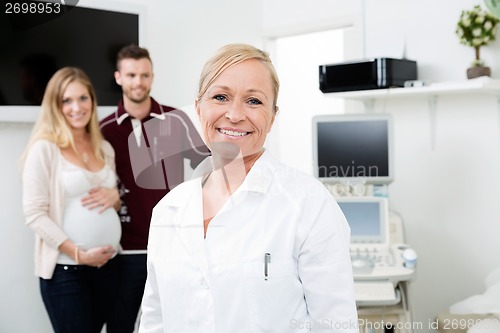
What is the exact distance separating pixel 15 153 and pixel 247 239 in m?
1.95

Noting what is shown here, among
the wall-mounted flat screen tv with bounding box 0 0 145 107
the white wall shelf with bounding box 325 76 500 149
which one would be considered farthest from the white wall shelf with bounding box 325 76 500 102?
the wall-mounted flat screen tv with bounding box 0 0 145 107

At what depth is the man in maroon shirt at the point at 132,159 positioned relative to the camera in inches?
111

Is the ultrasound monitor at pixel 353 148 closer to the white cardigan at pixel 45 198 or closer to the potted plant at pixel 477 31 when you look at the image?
the potted plant at pixel 477 31

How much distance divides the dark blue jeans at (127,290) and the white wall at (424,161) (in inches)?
15.1

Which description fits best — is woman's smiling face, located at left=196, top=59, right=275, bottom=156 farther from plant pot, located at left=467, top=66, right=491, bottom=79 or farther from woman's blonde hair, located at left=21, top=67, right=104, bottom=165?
plant pot, located at left=467, top=66, right=491, bottom=79

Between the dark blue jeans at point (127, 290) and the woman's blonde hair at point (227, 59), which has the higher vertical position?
the woman's blonde hair at point (227, 59)

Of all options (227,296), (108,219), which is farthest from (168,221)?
(108,219)

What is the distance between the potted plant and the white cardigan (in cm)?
197

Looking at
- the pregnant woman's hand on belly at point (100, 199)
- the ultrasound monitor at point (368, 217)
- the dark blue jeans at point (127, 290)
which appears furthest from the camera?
the dark blue jeans at point (127, 290)

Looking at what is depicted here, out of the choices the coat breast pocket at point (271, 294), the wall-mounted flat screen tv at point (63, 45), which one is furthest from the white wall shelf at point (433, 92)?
the coat breast pocket at point (271, 294)

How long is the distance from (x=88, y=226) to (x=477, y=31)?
2.01 m

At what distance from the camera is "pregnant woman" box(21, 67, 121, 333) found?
247 cm

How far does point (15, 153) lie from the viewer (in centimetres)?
276

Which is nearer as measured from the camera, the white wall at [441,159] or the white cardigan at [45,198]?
the white cardigan at [45,198]
